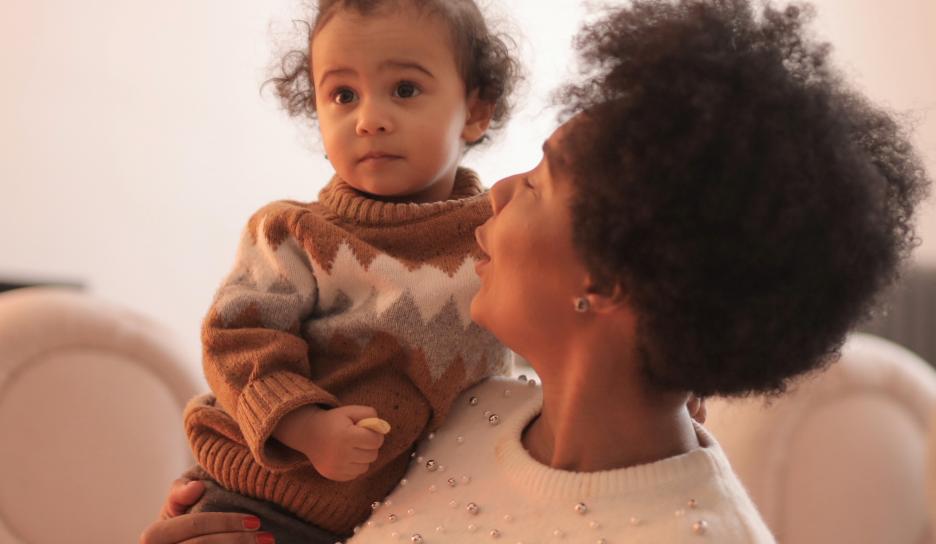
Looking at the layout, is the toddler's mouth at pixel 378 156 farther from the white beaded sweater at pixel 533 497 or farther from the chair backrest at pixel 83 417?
the chair backrest at pixel 83 417

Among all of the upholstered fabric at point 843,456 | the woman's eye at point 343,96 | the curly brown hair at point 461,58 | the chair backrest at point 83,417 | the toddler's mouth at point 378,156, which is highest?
the curly brown hair at point 461,58

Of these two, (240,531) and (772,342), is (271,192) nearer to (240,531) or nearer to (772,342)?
(240,531)

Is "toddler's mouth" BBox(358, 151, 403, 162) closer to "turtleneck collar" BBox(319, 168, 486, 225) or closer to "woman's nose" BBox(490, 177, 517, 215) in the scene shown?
"turtleneck collar" BBox(319, 168, 486, 225)

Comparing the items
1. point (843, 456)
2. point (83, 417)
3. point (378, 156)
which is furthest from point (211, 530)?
point (843, 456)

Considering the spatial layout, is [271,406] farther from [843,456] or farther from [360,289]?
[843,456]

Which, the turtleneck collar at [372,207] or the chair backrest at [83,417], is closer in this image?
the turtleneck collar at [372,207]

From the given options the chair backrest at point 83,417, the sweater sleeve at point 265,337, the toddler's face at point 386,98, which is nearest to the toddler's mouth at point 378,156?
the toddler's face at point 386,98

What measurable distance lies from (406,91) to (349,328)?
1.02 feet

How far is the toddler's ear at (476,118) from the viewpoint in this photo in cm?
146

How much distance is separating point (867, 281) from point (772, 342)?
0.38 ft

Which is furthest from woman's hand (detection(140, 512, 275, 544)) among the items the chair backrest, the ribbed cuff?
the chair backrest

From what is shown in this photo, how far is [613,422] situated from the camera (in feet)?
3.65

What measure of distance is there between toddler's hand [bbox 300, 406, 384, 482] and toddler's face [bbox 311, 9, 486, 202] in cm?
30

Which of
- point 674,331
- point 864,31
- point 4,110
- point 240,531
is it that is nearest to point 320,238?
point 240,531
